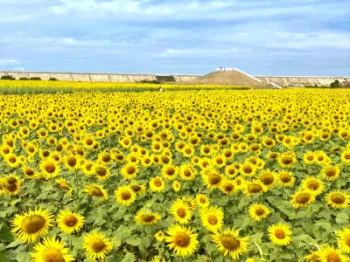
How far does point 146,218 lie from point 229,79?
206ft

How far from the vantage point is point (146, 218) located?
3.58 meters

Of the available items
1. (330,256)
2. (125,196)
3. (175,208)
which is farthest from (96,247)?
(330,256)

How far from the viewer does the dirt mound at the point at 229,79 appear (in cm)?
6279

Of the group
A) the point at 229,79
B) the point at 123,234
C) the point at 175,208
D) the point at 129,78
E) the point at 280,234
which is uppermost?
the point at 175,208

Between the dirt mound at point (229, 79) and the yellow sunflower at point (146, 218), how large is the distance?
192ft

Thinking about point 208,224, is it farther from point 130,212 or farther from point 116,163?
point 116,163

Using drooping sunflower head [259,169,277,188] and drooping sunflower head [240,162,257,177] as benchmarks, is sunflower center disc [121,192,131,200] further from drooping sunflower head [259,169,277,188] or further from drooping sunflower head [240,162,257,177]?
drooping sunflower head [240,162,257,177]

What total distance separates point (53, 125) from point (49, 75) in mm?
53290

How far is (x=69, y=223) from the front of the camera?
3.53 meters

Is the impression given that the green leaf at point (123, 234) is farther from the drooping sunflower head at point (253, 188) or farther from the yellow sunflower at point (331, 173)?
the yellow sunflower at point (331, 173)

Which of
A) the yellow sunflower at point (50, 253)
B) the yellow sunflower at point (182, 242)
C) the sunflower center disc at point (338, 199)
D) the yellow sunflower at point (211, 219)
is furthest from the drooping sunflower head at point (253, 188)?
the yellow sunflower at point (50, 253)

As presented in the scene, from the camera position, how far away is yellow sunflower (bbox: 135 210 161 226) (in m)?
3.57

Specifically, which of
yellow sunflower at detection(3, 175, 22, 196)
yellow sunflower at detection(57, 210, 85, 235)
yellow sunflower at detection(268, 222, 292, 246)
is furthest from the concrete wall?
yellow sunflower at detection(268, 222, 292, 246)

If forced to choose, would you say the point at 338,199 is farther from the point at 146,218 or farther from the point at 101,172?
the point at 101,172
